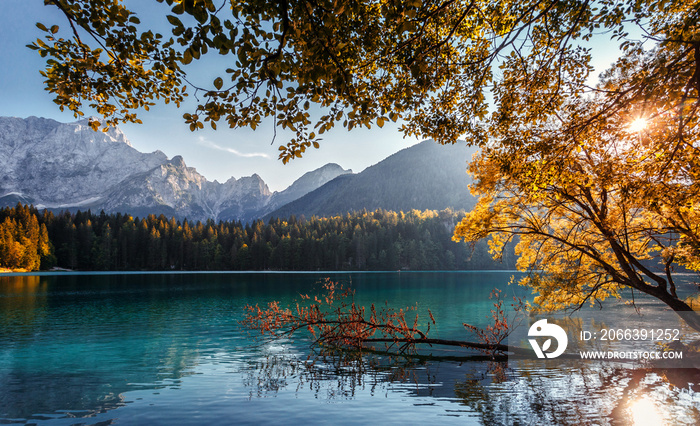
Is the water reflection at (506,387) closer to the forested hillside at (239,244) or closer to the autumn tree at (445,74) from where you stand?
the autumn tree at (445,74)

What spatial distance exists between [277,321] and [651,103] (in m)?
15.9

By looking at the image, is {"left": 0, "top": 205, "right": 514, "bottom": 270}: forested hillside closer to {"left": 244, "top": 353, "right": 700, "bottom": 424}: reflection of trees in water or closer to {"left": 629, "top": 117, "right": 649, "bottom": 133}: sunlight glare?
{"left": 244, "top": 353, "right": 700, "bottom": 424}: reflection of trees in water

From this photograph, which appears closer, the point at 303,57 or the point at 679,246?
the point at 303,57

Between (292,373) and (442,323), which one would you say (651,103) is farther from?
(442,323)

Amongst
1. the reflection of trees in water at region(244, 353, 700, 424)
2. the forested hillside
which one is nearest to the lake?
the reflection of trees in water at region(244, 353, 700, 424)

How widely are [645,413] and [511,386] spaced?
146 inches

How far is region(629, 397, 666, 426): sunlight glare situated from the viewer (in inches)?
388

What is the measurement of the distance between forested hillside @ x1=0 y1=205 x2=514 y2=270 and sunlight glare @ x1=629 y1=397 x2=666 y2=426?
12234 centimetres

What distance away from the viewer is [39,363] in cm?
1734

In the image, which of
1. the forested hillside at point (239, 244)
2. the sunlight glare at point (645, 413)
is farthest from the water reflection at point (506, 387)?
the forested hillside at point (239, 244)

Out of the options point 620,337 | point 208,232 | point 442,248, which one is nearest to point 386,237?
point 442,248

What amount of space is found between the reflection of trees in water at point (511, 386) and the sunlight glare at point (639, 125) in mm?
7811

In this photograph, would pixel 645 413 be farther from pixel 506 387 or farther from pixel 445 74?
pixel 445 74

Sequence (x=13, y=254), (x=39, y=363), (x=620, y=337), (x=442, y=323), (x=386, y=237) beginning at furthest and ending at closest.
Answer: (x=386, y=237) → (x=13, y=254) → (x=442, y=323) → (x=620, y=337) → (x=39, y=363)
